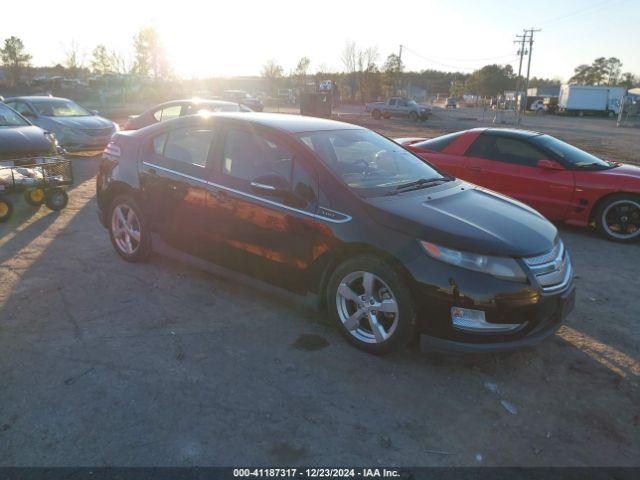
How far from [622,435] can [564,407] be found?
1.10 feet

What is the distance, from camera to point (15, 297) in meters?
4.47

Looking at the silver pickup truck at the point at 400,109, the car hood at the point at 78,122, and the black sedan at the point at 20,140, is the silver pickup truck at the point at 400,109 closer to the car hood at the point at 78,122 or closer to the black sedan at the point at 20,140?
the car hood at the point at 78,122

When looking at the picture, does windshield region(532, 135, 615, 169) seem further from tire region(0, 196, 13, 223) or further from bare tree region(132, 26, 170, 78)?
bare tree region(132, 26, 170, 78)

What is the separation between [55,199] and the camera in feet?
24.4

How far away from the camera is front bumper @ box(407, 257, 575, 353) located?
125 inches

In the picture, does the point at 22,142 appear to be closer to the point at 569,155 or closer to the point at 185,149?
the point at 185,149

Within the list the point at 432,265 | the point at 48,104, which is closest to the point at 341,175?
the point at 432,265

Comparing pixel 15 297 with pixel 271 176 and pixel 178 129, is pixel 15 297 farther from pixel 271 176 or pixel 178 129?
pixel 271 176

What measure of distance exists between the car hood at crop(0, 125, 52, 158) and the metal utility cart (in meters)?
0.59

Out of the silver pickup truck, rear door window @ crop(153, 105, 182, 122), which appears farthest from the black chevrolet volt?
the silver pickup truck

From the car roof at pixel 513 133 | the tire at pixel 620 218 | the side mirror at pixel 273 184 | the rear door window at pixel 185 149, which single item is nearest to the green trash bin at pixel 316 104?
the car roof at pixel 513 133

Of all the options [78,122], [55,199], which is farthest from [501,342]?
[78,122]

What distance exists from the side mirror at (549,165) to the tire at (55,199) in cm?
693

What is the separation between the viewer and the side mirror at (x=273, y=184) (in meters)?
3.81
